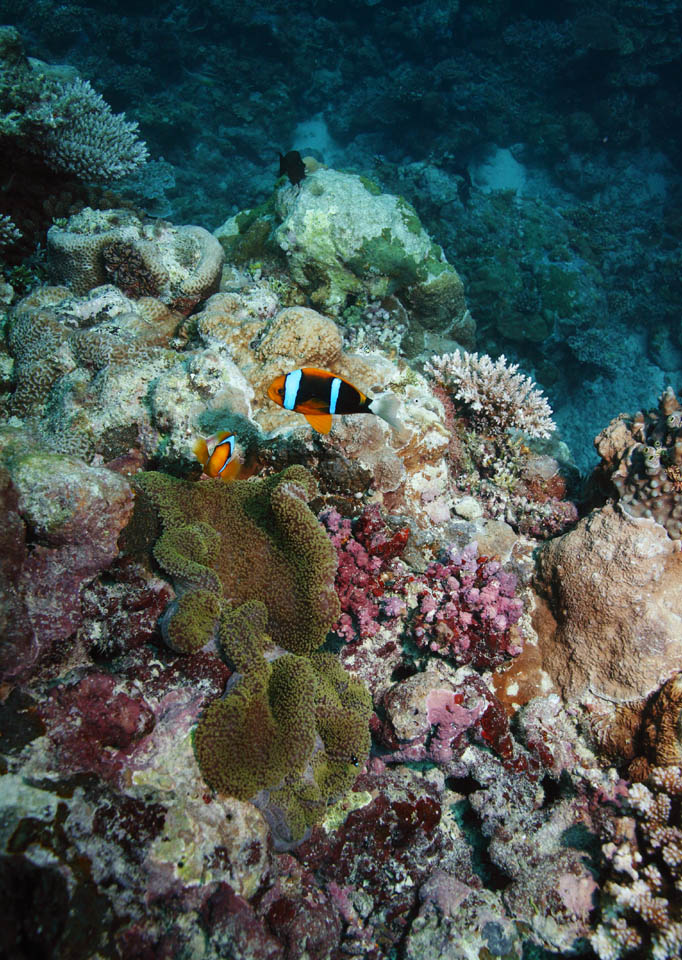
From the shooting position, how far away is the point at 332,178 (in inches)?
235

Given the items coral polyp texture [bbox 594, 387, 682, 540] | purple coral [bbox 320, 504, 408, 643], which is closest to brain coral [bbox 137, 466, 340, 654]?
purple coral [bbox 320, 504, 408, 643]

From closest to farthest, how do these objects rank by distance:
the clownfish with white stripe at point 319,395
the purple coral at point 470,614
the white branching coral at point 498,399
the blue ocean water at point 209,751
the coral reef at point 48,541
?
the blue ocean water at point 209,751 < the clownfish with white stripe at point 319,395 < the coral reef at point 48,541 < the purple coral at point 470,614 < the white branching coral at point 498,399

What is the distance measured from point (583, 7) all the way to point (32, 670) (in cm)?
2376

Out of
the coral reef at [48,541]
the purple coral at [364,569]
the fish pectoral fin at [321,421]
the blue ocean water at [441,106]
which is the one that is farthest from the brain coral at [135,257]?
the blue ocean water at [441,106]

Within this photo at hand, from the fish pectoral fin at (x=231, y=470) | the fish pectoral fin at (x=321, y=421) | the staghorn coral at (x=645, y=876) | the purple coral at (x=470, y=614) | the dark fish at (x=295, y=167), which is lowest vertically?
the staghorn coral at (x=645, y=876)

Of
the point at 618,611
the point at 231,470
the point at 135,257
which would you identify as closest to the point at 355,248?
the point at 135,257

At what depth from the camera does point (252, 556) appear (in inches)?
118

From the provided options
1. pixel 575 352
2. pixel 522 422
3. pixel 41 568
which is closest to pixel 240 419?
pixel 41 568

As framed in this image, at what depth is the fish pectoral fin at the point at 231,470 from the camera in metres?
3.45

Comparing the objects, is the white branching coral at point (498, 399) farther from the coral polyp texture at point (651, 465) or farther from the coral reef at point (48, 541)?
the coral reef at point (48, 541)

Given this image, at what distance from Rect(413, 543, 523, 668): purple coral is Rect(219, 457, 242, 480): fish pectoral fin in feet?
5.29

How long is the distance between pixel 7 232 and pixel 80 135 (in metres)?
1.43

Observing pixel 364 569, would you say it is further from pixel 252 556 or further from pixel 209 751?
pixel 209 751

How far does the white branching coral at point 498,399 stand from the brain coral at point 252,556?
7.44 feet
